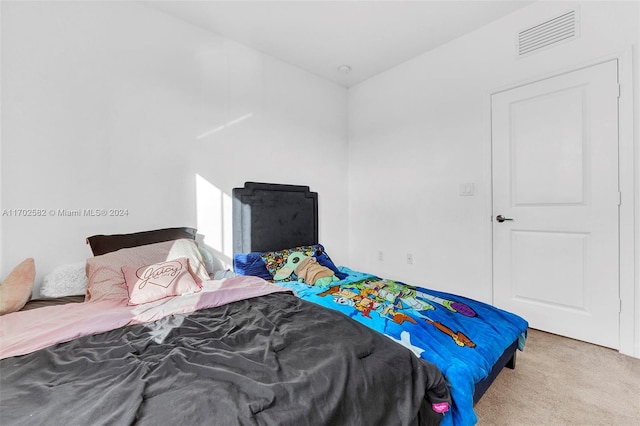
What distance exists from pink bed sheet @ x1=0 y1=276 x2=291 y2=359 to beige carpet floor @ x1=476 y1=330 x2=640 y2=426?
1.42 meters

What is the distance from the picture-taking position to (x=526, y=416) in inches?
56.6

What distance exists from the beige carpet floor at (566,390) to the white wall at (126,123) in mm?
2367

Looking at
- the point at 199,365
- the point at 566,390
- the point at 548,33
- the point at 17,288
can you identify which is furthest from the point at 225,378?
the point at 548,33

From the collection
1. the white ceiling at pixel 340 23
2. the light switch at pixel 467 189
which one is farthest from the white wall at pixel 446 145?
the white ceiling at pixel 340 23

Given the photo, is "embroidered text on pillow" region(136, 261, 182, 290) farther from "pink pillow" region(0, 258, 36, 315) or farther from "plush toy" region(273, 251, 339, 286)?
"plush toy" region(273, 251, 339, 286)

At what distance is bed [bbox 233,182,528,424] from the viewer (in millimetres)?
1230

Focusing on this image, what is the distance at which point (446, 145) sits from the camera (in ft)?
9.60

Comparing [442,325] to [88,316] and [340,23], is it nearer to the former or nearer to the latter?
[88,316]

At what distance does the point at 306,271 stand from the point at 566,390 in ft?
5.96

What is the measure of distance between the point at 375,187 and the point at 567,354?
2288mm

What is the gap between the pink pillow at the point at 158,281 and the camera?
163cm

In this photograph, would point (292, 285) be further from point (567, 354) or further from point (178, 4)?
point (178, 4)

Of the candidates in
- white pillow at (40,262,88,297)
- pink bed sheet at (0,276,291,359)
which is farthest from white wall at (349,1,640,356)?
white pillow at (40,262,88,297)

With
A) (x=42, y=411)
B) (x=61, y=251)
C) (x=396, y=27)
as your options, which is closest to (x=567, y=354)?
Answer: (x=42, y=411)
